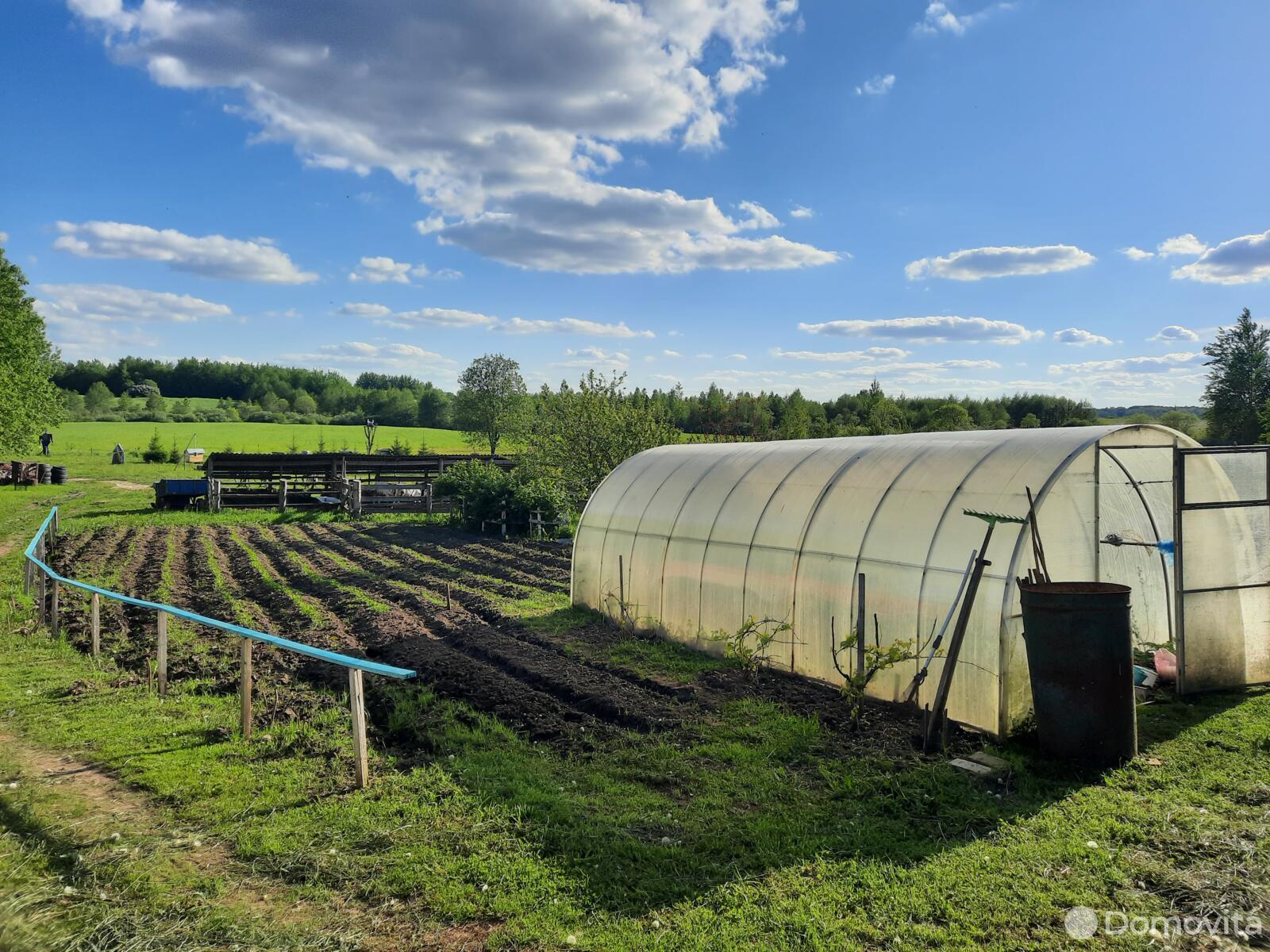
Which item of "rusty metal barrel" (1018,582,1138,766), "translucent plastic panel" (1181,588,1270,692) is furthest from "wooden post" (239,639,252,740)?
"translucent plastic panel" (1181,588,1270,692)

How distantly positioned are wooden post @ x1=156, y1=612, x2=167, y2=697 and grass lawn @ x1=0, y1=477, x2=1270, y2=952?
23.2 inches

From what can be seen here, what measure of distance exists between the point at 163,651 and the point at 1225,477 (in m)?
12.7

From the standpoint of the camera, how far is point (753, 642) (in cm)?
1016

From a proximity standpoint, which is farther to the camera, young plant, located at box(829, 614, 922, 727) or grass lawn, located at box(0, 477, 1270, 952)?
young plant, located at box(829, 614, 922, 727)

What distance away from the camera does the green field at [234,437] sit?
60.4 m

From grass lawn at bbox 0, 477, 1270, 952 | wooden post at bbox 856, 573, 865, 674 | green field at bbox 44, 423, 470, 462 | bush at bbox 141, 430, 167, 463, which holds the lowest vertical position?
grass lawn at bbox 0, 477, 1270, 952

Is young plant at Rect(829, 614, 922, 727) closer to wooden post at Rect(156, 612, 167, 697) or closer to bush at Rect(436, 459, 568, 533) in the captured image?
wooden post at Rect(156, 612, 167, 697)

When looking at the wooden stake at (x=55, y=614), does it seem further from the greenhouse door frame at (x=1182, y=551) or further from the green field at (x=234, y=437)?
the green field at (x=234, y=437)

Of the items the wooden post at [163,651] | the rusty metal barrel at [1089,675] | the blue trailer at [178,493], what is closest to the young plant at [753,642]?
the rusty metal barrel at [1089,675]

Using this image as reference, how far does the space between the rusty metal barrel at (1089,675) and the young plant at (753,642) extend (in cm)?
327

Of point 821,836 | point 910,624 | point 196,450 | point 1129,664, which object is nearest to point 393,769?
point 821,836

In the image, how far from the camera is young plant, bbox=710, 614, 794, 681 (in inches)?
379

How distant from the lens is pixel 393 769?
6.97 m

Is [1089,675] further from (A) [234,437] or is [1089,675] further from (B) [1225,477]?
(A) [234,437]
